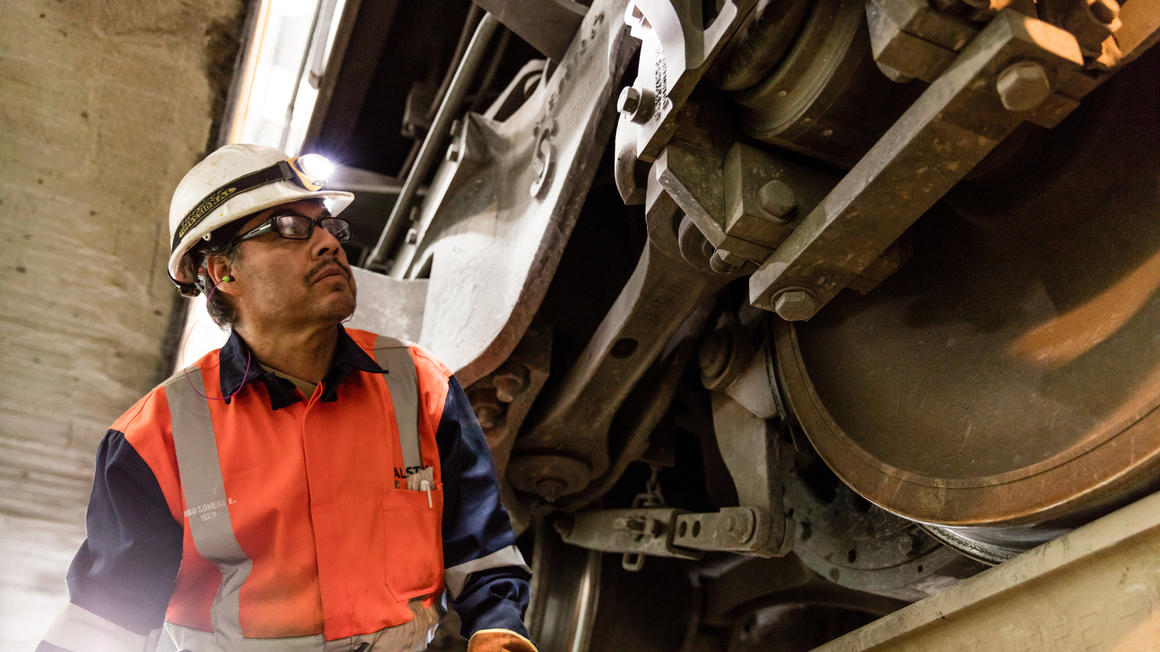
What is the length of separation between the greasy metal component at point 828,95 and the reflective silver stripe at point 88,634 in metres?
1.36

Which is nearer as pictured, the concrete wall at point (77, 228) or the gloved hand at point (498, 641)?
the gloved hand at point (498, 641)

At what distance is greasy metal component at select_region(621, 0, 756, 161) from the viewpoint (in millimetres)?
1461

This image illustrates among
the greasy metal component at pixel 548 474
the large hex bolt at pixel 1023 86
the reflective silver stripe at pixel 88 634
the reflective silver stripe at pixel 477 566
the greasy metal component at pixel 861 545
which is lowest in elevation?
the reflective silver stripe at pixel 88 634

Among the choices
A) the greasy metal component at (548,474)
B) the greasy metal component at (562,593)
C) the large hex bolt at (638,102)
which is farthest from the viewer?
the greasy metal component at (562,593)

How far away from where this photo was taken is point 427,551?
1741 mm

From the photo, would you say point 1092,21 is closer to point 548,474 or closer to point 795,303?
point 795,303

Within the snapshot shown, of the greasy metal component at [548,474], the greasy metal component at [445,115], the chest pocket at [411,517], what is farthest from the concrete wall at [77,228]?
the chest pocket at [411,517]

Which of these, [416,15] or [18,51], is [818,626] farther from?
[18,51]

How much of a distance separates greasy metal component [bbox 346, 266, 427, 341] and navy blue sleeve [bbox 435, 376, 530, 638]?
1010 millimetres

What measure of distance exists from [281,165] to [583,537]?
1.41 meters

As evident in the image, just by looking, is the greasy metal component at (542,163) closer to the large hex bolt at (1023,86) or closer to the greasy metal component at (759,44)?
the greasy metal component at (759,44)

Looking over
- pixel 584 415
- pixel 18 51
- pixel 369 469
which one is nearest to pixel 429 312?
pixel 584 415

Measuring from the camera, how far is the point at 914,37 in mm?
→ 1178

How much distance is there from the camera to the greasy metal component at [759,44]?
1.45 m
